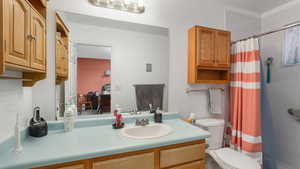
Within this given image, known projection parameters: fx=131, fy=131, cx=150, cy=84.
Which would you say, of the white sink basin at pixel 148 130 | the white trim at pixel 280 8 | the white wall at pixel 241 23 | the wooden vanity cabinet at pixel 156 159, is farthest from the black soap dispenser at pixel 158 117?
the white trim at pixel 280 8

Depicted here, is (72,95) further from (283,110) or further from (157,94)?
(283,110)

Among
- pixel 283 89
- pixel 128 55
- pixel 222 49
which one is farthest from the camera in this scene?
pixel 283 89

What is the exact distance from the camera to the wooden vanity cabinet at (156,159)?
860mm

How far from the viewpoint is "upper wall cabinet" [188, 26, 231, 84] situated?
1636mm

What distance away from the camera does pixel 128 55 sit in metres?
1.51

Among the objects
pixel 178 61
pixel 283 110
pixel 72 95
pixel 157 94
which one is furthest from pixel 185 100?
pixel 283 110

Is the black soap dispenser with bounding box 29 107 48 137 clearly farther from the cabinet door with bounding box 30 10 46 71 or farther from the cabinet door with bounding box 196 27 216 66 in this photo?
the cabinet door with bounding box 196 27 216 66

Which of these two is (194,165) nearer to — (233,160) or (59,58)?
(233,160)

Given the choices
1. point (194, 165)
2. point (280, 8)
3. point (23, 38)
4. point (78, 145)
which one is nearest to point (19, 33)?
point (23, 38)

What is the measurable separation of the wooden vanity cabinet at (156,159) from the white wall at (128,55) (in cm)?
63

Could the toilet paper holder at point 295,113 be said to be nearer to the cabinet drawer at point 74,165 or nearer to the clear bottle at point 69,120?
the cabinet drawer at point 74,165

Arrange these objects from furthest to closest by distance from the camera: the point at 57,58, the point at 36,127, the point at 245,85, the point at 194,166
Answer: the point at 245,85 → the point at 57,58 → the point at 194,166 → the point at 36,127

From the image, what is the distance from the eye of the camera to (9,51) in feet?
2.16

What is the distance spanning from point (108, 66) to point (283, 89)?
100.0 inches
